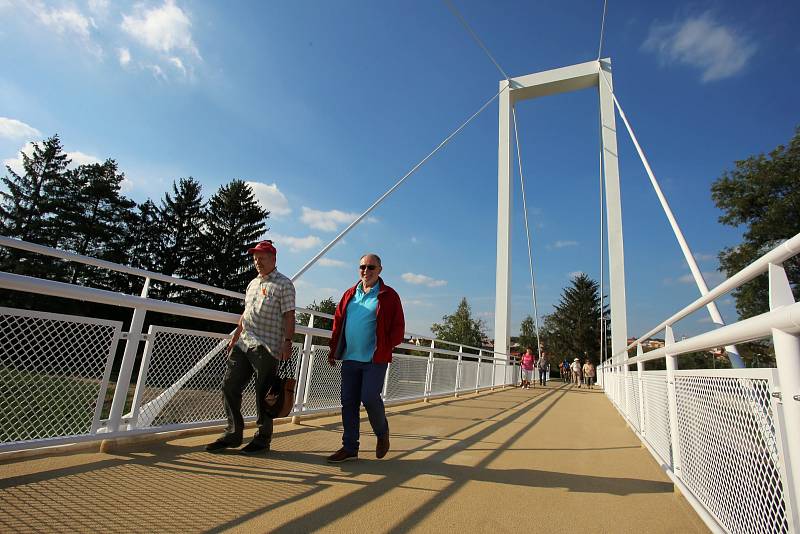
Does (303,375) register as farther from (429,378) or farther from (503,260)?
(503,260)

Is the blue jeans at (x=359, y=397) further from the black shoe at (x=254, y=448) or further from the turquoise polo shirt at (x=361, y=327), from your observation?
the black shoe at (x=254, y=448)

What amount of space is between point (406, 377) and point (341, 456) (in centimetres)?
368

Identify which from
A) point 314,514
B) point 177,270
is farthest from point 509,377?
point 177,270

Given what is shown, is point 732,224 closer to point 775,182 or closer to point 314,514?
point 775,182

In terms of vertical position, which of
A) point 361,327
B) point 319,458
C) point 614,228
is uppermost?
point 614,228

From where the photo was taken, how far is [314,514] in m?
1.80

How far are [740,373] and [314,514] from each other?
66.9 inches

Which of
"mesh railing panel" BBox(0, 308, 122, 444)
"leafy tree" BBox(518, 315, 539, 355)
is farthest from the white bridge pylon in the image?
"leafy tree" BBox(518, 315, 539, 355)

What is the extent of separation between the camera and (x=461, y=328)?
1855 inches

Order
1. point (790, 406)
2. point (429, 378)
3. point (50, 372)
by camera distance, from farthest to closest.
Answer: point (429, 378) < point (50, 372) < point (790, 406)

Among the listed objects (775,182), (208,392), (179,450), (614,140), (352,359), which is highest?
(775,182)

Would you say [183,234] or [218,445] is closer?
[218,445]

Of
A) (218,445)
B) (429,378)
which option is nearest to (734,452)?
(218,445)

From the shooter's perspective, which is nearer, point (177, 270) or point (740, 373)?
point (740, 373)
